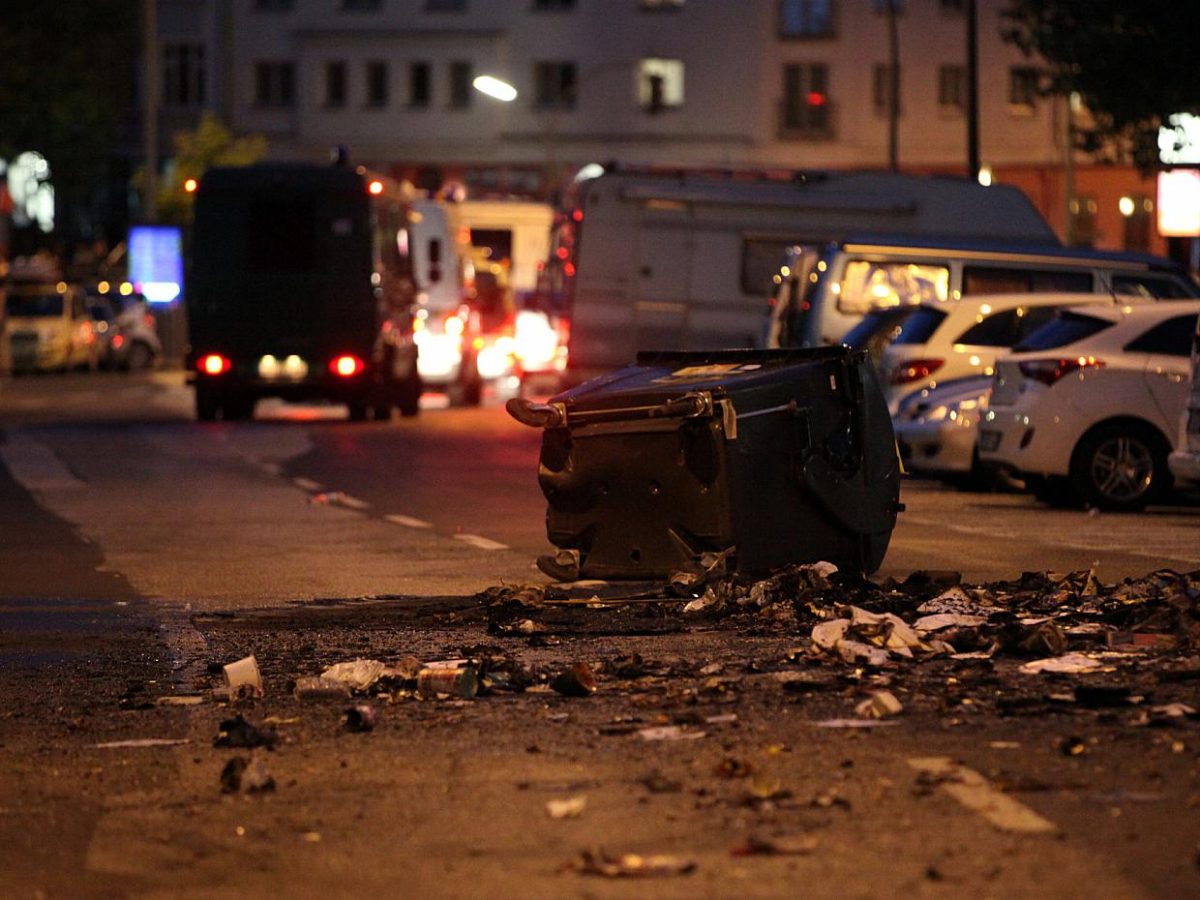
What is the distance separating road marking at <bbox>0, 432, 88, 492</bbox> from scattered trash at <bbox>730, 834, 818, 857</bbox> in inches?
603

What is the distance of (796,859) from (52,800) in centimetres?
231

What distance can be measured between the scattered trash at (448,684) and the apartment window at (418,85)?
73.8 metres

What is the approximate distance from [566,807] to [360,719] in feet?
5.47

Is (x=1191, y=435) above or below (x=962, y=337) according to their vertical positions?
below

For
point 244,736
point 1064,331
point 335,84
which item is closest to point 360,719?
point 244,736

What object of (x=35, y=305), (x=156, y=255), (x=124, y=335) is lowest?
(x=124, y=335)

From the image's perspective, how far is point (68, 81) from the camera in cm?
6825

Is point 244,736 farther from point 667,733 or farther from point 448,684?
point 667,733

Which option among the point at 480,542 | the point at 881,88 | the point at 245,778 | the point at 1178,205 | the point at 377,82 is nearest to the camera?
A: the point at 245,778

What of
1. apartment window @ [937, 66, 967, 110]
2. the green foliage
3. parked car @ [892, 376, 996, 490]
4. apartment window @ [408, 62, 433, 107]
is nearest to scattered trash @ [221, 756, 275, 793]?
parked car @ [892, 376, 996, 490]

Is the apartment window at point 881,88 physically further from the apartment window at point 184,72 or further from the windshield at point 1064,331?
the windshield at point 1064,331

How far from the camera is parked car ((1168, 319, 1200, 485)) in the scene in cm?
1620

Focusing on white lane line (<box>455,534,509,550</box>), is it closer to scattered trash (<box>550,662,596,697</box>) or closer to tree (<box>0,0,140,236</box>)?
scattered trash (<box>550,662,596,697</box>)

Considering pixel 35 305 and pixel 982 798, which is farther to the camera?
pixel 35 305
